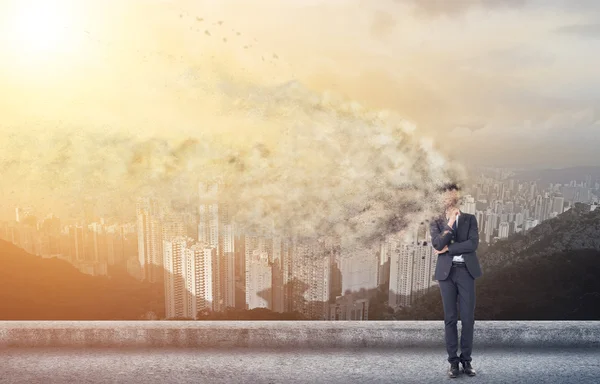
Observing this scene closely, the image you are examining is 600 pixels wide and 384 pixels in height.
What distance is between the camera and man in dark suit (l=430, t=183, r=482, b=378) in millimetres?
2961

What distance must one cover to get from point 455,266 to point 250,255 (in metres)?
6.13

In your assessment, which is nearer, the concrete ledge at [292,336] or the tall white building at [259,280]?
the concrete ledge at [292,336]

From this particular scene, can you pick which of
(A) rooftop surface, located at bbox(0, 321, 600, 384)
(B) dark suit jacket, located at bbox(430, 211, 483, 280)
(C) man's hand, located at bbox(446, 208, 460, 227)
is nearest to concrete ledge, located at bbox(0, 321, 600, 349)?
(A) rooftop surface, located at bbox(0, 321, 600, 384)

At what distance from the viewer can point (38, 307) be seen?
11391 mm

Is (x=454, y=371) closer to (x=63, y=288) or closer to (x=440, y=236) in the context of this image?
(x=440, y=236)

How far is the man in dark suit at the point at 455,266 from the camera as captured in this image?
9.71 ft

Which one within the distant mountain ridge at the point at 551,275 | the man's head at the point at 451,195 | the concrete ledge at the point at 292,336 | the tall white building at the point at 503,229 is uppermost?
the man's head at the point at 451,195

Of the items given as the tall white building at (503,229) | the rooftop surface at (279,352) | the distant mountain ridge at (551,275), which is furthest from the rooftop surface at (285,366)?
the distant mountain ridge at (551,275)

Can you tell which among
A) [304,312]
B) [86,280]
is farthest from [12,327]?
[86,280]

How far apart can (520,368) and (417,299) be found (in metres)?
4.68

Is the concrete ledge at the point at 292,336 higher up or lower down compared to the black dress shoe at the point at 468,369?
higher up

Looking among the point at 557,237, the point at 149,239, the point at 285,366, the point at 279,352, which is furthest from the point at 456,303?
the point at 557,237

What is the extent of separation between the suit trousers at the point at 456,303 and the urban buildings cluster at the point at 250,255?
4319 mm

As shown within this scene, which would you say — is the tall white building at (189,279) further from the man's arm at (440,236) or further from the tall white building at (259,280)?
the man's arm at (440,236)
